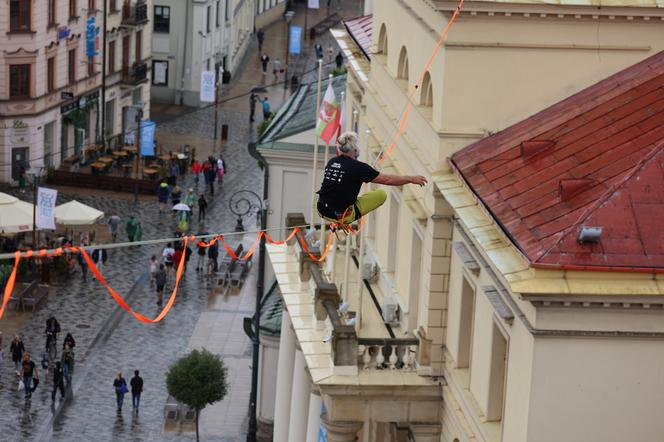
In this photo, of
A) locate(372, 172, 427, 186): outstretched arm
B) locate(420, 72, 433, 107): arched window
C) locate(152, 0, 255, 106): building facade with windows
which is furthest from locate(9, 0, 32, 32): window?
locate(372, 172, 427, 186): outstretched arm

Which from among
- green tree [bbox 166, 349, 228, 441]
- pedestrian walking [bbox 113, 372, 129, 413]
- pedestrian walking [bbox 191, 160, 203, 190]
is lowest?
pedestrian walking [bbox 113, 372, 129, 413]

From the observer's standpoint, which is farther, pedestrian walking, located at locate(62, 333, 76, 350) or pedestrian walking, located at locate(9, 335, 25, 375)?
pedestrian walking, located at locate(62, 333, 76, 350)

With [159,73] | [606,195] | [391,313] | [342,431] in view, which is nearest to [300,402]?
[391,313]

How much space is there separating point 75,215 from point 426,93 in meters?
35.5

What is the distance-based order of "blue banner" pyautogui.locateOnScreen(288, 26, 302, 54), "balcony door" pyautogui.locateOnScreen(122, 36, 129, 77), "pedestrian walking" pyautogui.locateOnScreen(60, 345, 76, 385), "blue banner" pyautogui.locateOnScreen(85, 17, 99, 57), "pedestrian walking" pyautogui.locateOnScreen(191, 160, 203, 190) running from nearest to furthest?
1. "pedestrian walking" pyautogui.locateOnScreen(60, 345, 76, 385)
2. "pedestrian walking" pyautogui.locateOnScreen(191, 160, 203, 190)
3. "blue banner" pyautogui.locateOnScreen(85, 17, 99, 57)
4. "balcony door" pyautogui.locateOnScreen(122, 36, 129, 77)
5. "blue banner" pyautogui.locateOnScreen(288, 26, 302, 54)

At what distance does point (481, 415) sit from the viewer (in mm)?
33531

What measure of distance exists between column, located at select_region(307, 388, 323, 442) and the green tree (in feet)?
37.4

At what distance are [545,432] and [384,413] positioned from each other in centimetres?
788

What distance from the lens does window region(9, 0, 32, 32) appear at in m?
83.9

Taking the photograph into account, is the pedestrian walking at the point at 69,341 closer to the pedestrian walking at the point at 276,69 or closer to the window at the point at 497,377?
the window at the point at 497,377

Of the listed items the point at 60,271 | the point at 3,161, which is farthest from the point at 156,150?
the point at 60,271

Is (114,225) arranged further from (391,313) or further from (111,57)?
(391,313)

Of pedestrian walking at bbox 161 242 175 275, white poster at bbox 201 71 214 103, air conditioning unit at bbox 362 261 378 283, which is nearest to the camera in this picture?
air conditioning unit at bbox 362 261 378 283

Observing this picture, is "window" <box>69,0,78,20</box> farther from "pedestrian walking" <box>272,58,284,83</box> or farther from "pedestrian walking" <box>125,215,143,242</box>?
"pedestrian walking" <box>272,58,284,83</box>
